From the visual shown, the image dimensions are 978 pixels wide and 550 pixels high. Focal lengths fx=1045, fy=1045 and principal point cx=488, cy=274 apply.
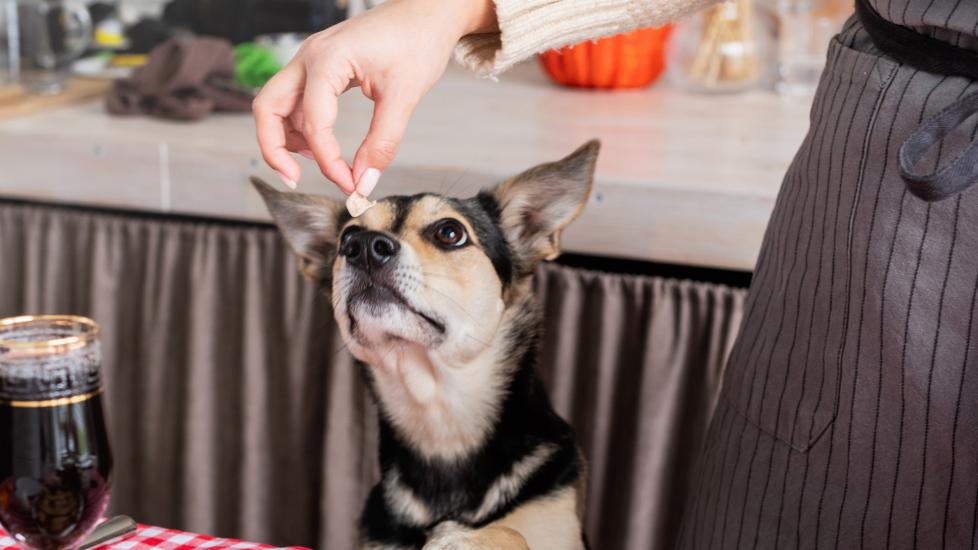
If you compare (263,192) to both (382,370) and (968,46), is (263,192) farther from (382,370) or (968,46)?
(968,46)

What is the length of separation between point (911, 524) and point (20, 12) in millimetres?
2102

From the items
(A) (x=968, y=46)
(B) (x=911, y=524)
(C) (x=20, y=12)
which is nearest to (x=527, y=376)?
(B) (x=911, y=524)

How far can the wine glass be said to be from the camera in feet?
2.13

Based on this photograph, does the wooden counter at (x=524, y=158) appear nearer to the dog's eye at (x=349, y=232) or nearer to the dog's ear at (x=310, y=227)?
the dog's ear at (x=310, y=227)

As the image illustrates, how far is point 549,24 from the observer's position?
0.91 m

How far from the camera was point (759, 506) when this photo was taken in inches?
35.9

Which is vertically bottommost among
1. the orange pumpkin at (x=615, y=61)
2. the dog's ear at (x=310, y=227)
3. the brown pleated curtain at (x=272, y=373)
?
the brown pleated curtain at (x=272, y=373)

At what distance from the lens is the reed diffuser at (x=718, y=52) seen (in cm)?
202

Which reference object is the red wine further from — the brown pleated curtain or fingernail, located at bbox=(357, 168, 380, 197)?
the brown pleated curtain

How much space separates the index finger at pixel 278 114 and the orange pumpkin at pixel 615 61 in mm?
1215

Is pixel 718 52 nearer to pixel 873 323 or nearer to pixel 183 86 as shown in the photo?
pixel 183 86

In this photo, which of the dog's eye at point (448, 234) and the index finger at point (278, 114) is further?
the dog's eye at point (448, 234)

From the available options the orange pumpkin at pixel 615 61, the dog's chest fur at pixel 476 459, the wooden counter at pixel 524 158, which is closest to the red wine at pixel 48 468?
the dog's chest fur at pixel 476 459

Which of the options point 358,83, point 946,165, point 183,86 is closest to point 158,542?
point 358,83
